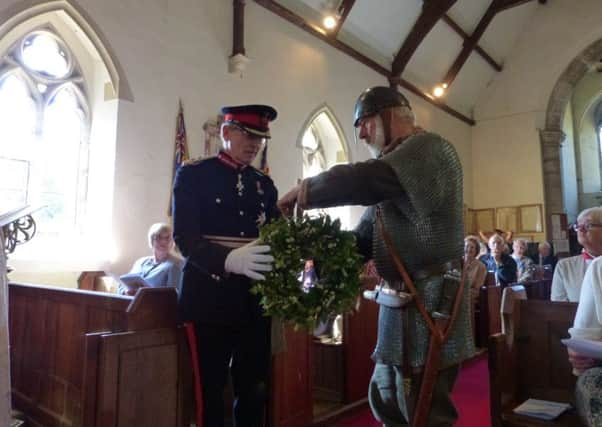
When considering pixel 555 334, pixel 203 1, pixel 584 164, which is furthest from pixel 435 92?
pixel 555 334

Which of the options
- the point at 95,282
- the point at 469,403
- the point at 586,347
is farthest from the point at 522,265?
the point at 586,347

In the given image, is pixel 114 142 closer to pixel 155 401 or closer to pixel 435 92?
pixel 155 401

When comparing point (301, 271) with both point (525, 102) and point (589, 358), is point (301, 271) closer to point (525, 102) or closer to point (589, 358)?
point (589, 358)

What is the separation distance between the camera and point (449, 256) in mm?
1379

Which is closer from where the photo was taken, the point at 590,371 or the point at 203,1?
the point at 590,371

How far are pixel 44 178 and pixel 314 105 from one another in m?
3.91

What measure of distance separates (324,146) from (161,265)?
4.68 metres

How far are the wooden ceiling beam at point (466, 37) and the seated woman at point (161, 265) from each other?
719cm

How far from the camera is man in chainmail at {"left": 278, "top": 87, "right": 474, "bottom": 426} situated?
4.14 feet

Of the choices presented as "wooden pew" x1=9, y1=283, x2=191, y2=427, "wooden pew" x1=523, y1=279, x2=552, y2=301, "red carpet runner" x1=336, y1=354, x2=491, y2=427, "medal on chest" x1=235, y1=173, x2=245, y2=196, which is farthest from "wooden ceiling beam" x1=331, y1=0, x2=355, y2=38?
"medal on chest" x1=235, y1=173, x2=245, y2=196

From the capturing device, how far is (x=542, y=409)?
6.84ft

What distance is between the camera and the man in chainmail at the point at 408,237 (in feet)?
4.14

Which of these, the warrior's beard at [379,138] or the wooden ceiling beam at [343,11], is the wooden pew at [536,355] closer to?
the warrior's beard at [379,138]


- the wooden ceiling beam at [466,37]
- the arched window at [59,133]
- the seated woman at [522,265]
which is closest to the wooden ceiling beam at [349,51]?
the wooden ceiling beam at [466,37]
